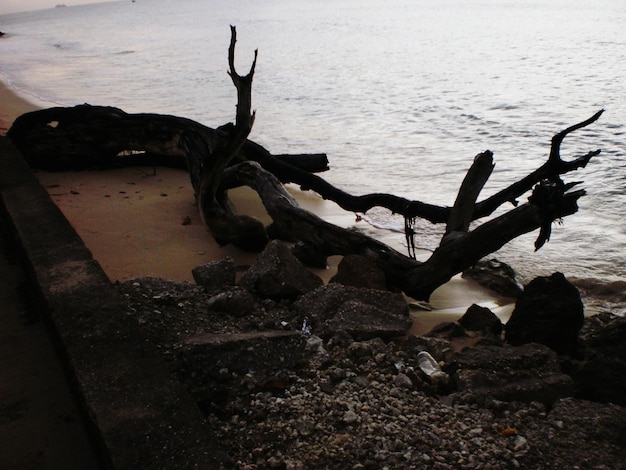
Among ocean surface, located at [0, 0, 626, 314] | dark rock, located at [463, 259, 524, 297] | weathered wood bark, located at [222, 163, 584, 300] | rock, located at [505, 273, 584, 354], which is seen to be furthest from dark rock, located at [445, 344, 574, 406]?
ocean surface, located at [0, 0, 626, 314]

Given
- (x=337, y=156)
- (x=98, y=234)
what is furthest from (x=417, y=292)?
(x=337, y=156)

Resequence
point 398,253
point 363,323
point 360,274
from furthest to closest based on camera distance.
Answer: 1. point 398,253
2. point 360,274
3. point 363,323

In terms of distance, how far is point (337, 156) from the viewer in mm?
8883

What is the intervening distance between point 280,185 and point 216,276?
1325mm

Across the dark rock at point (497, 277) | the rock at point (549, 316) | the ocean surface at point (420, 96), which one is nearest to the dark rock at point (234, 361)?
the rock at point (549, 316)

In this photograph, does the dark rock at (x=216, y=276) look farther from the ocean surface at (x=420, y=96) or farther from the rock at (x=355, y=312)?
the ocean surface at (x=420, y=96)

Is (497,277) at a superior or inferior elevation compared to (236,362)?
inferior

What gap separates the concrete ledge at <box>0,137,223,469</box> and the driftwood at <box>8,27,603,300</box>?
59.3 inches

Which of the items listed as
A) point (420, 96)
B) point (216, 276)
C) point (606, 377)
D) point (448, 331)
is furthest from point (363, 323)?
point (420, 96)

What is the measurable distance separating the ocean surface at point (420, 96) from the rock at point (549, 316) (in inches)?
45.5

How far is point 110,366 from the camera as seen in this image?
8.18 ft

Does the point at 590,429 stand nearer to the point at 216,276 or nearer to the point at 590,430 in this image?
the point at 590,430

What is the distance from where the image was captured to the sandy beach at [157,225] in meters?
4.56

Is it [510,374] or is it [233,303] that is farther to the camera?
[233,303]
